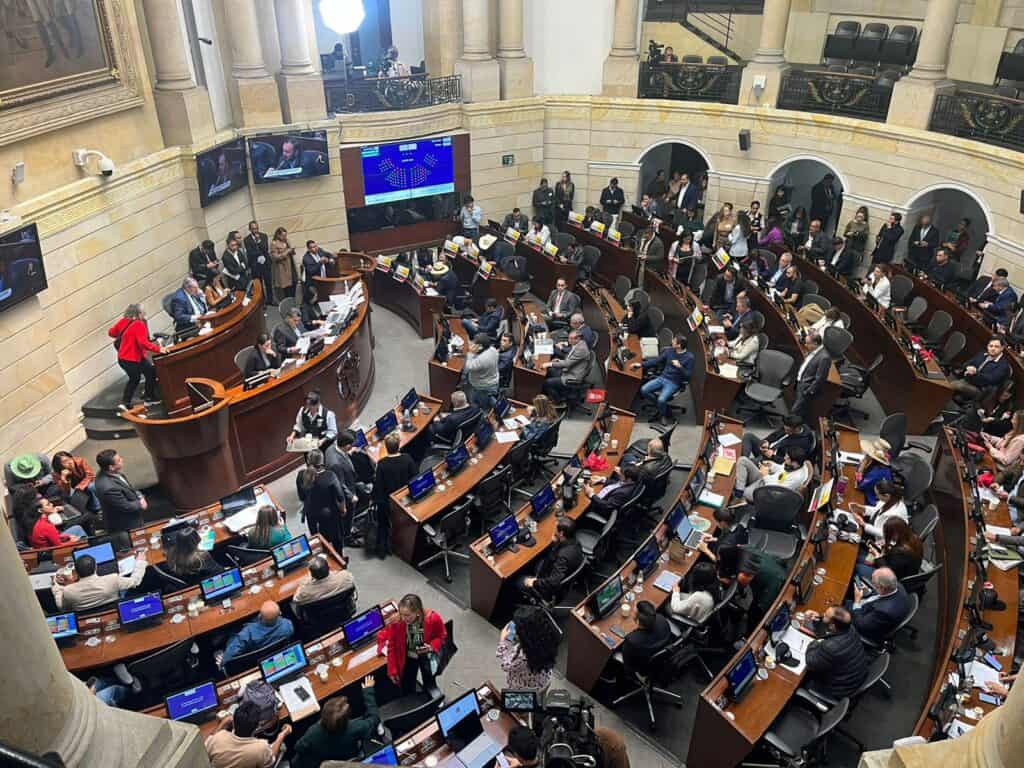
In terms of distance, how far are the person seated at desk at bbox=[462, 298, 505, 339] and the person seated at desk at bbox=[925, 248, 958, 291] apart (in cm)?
678

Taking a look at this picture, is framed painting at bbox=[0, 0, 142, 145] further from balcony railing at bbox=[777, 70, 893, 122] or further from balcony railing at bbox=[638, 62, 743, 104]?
balcony railing at bbox=[777, 70, 893, 122]

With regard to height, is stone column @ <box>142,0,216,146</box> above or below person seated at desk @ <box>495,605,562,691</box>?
above

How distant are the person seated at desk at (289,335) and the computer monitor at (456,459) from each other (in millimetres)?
3126

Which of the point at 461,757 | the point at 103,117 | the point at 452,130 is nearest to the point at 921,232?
the point at 452,130

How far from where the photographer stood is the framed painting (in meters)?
9.99

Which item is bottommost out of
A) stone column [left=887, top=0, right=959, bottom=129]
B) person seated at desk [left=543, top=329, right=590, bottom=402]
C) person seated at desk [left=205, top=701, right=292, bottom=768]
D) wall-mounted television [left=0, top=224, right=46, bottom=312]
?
person seated at desk [left=543, top=329, right=590, bottom=402]

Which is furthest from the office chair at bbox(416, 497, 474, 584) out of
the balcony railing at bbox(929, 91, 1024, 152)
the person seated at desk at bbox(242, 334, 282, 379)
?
the balcony railing at bbox(929, 91, 1024, 152)

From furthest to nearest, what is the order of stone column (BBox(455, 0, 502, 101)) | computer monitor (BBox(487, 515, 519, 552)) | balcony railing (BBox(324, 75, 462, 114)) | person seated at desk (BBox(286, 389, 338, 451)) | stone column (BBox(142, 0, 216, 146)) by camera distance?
1. stone column (BBox(455, 0, 502, 101))
2. balcony railing (BBox(324, 75, 462, 114))
3. stone column (BBox(142, 0, 216, 146))
4. person seated at desk (BBox(286, 389, 338, 451))
5. computer monitor (BBox(487, 515, 519, 552))

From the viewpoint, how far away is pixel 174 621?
6.81 meters

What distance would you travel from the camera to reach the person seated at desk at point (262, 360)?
1027 cm

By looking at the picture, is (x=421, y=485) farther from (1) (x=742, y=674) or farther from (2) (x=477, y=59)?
(2) (x=477, y=59)

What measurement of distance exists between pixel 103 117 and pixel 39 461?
5.89 meters

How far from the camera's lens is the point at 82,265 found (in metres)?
11.4

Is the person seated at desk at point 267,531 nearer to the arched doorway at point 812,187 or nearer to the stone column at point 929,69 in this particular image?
the arched doorway at point 812,187
